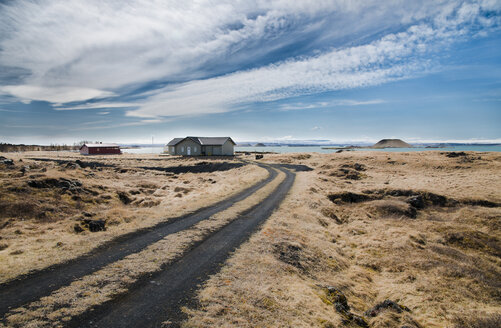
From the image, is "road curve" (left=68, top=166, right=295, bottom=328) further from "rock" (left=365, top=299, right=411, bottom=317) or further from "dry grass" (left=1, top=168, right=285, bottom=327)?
"rock" (left=365, top=299, right=411, bottom=317)

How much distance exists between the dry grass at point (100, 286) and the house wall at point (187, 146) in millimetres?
64085

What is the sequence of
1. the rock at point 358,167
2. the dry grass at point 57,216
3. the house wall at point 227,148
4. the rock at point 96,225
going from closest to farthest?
the dry grass at point 57,216
the rock at point 96,225
the rock at point 358,167
the house wall at point 227,148

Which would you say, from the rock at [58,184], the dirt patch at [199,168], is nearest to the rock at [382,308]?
the rock at [58,184]

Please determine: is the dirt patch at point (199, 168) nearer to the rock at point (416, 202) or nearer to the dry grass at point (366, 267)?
the dry grass at point (366, 267)

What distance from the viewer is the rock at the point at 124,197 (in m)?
23.1

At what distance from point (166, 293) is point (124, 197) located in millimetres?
18828

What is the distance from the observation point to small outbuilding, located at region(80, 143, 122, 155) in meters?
90.4

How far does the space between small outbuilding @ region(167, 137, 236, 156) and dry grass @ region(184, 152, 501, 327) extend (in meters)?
54.2

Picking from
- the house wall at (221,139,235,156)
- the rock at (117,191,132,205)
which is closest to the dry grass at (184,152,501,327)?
the rock at (117,191,132,205)

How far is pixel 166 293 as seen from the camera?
7723mm

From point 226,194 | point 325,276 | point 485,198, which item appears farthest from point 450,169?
point 325,276

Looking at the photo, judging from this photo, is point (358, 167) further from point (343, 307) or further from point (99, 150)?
point (99, 150)

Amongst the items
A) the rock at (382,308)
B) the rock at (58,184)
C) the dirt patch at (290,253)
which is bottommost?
the rock at (382,308)

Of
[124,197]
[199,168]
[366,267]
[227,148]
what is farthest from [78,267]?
[227,148]
